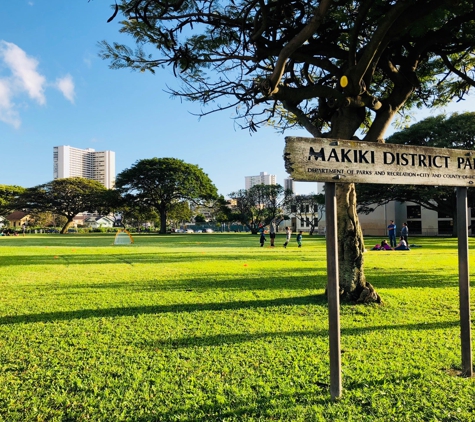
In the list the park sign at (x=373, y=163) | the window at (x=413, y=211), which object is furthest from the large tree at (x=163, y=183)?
the park sign at (x=373, y=163)

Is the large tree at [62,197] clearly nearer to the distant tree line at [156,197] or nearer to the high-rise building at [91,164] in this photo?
the distant tree line at [156,197]

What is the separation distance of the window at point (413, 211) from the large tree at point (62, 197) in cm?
4282

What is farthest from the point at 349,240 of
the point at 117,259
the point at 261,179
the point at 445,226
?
the point at 261,179

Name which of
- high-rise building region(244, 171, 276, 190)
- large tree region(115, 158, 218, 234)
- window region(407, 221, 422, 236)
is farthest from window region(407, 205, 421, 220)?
high-rise building region(244, 171, 276, 190)

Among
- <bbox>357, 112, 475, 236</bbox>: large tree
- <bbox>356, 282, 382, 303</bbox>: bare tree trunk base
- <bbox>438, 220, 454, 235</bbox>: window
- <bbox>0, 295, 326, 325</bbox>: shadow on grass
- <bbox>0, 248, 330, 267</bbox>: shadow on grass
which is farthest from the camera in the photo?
<bbox>438, 220, 454, 235</bbox>: window

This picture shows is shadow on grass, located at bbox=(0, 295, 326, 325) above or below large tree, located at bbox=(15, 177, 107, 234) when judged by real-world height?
below

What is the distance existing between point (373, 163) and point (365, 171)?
11cm

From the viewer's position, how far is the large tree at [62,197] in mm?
56438

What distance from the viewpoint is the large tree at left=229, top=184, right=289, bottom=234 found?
59.8m

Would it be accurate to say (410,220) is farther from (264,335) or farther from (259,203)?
(264,335)

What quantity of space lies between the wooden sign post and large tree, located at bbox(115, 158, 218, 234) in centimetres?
4802

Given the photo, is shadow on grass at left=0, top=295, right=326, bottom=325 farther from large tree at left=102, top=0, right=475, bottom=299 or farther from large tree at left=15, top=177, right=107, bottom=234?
large tree at left=15, top=177, right=107, bottom=234

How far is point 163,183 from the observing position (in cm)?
5106

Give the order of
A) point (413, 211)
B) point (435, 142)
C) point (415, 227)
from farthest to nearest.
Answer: point (413, 211) → point (415, 227) → point (435, 142)
